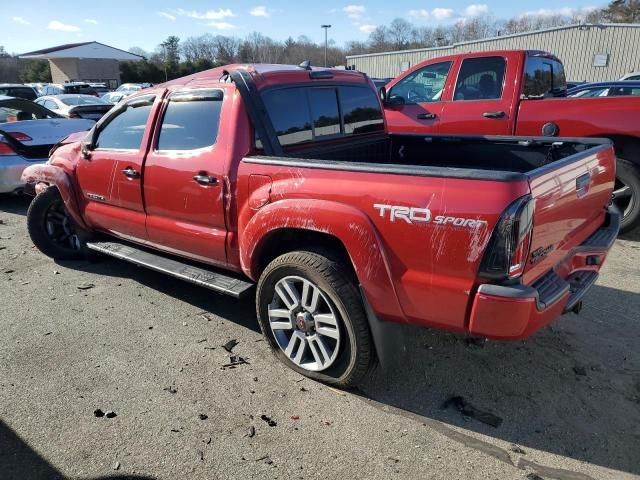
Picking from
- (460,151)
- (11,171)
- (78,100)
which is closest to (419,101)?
(460,151)

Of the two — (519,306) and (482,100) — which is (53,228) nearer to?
(519,306)

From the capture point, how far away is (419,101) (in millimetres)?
7008

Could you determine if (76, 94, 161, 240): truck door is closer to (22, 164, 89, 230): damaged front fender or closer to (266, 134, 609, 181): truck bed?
(22, 164, 89, 230): damaged front fender

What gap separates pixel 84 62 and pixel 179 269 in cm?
6266

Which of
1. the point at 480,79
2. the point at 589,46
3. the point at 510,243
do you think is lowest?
the point at 510,243

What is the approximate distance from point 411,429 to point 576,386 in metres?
1.15

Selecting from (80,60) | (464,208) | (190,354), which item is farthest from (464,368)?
(80,60)

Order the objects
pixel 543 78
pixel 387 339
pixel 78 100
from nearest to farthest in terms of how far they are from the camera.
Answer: pixel 387 339 → pixel 543 78 → pixel 78 100

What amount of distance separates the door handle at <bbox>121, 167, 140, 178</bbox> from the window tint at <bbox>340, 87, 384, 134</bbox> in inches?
69.4

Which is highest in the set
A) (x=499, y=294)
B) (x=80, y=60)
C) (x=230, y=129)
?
(x=80, y=60)

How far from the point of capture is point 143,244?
437cm

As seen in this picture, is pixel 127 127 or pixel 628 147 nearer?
pixel 127 127

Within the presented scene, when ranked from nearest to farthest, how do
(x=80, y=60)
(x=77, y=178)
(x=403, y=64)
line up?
(x=77, y=178) < (x=403, y=64) < (x=80, y=60)

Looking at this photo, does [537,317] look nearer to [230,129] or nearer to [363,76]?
[230,129]
